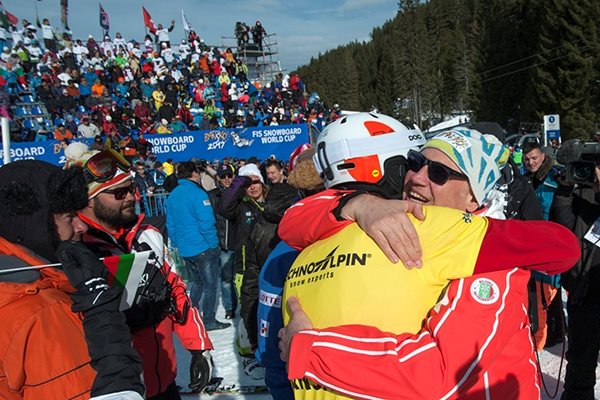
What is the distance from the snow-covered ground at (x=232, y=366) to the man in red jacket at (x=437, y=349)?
291 centimetres

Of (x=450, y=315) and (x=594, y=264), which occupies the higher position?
(x=450, y=315)

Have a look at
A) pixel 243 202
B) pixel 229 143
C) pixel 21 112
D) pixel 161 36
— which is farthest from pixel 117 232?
pixel 161 36

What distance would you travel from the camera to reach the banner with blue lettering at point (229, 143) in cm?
1466

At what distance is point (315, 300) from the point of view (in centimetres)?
129

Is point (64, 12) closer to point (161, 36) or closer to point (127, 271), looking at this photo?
point (161, 36)

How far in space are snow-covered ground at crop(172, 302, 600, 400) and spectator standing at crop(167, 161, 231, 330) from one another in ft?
1.51

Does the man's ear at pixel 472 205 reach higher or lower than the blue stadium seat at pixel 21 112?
lower

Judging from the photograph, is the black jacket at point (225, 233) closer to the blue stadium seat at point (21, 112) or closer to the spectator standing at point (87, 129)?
the spectator standing at point (87, 129)

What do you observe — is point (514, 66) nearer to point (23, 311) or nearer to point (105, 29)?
point (105, 29)

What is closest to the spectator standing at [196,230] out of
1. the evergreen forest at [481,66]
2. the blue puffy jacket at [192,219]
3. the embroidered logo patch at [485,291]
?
the blue puffy jacket at [192,219]

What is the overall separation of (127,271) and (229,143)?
44.5 feet

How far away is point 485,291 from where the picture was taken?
3.68 ft

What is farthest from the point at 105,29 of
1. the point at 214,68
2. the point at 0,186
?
the point at 0,186

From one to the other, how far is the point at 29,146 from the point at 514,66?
4922 centimetres
